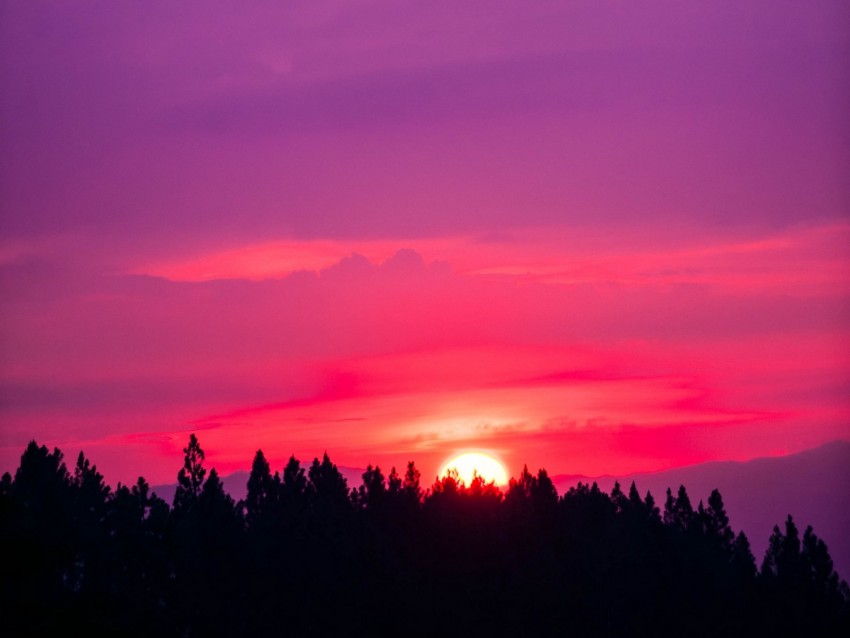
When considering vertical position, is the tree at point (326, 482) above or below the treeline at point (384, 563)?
above

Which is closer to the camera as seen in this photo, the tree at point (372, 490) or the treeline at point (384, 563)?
the treeline at point (384, 563)

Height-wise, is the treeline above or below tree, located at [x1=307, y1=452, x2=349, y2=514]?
below

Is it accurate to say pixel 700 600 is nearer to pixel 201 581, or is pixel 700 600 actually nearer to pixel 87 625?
pixel 201 581

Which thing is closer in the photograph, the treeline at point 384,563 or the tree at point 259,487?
the treeline at point 384,563

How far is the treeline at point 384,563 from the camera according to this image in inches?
2410

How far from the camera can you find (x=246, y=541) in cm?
6712

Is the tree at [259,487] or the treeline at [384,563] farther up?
the tree at [259,487]

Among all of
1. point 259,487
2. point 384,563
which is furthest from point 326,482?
point 384,563

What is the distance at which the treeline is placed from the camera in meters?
61.2

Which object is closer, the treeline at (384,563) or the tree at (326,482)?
the treeline at (384,563)

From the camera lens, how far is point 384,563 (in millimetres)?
62750

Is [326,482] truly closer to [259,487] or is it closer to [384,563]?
[259,487]

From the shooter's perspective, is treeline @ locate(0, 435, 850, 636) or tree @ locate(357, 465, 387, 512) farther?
tree @ locate(357, 465, 387, 512)

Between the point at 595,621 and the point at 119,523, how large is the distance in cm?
2632
